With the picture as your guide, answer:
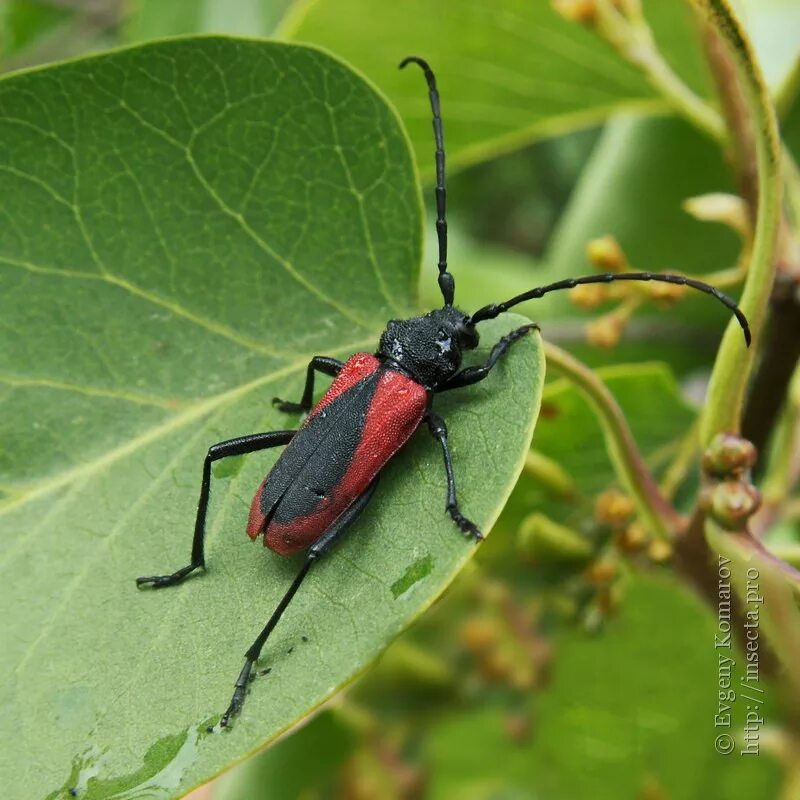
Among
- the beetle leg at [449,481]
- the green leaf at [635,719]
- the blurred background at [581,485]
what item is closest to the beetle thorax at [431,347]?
the beetle leg at [449,481]

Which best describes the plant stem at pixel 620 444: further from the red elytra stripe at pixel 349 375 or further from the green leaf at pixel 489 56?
the green leaf at pixel 489 56

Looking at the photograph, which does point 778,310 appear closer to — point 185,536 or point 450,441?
point 450,441

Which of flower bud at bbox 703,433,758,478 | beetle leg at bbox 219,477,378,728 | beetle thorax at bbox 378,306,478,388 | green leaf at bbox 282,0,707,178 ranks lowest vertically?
beetle leg at bbox 219,477,378,728

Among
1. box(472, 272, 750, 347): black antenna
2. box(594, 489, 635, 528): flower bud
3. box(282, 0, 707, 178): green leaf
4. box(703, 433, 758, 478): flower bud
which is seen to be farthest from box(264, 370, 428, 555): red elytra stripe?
box(282, 0, 707, 178): green leaf

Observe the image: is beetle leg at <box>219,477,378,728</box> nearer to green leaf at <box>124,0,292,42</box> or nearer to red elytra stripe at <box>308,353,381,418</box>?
red elytra stripe at <box>308,353,381,418</box>

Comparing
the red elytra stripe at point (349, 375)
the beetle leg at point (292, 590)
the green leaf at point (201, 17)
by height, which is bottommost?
the beetle leg at point (292, 590)

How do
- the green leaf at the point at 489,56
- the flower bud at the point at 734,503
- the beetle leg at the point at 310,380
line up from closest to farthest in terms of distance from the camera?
the flower bud at the point at 734,503 → the beetle leg at the point at 310,380 → the green leaf at the point at 489,56

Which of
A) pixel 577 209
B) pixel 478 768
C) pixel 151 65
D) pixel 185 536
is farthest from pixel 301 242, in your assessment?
pixel 478 768
